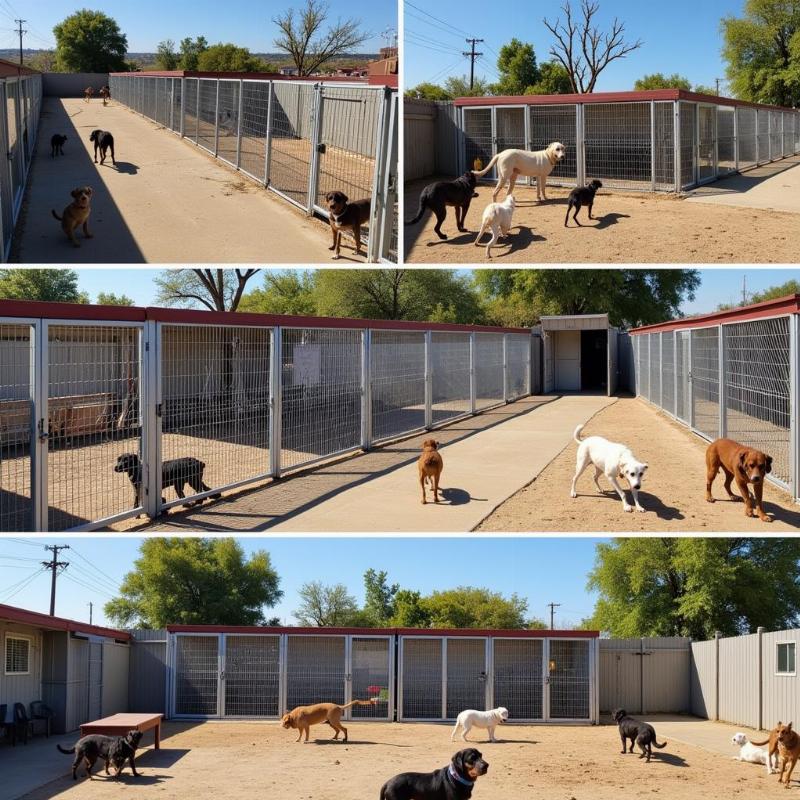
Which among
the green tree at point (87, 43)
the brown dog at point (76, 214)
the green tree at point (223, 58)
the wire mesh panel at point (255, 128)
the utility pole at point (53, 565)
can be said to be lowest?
the utility pole at point (53, 565)

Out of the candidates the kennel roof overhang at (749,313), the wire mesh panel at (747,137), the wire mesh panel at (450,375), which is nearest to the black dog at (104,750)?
the kennel roof overhang at (749,313)

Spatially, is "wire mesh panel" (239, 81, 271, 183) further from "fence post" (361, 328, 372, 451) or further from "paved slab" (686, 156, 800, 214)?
"paved slab" (686, 156, 800, 214)

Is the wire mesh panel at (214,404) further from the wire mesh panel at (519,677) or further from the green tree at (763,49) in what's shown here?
the green tree at (763,49)

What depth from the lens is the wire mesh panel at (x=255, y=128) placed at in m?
13.7

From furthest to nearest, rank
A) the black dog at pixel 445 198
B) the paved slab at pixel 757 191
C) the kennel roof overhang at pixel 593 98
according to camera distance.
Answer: the kennel roof overhang at pixel 593 98, the paved slab at pixel 757 191, the black dog at pixel 445 198

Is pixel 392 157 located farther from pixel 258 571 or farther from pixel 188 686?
pixel 258 571

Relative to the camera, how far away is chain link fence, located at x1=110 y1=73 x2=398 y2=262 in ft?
Result: 31.4

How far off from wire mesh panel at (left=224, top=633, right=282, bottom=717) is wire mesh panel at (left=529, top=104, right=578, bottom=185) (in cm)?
968

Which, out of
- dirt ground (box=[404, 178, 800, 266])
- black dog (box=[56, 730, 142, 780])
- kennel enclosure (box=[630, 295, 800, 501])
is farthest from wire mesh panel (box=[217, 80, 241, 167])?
black dog (box=[56, 730, 142, 780])

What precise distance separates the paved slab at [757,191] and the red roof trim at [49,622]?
37.8 ft

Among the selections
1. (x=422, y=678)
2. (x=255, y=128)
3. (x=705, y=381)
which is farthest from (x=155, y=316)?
(x=422, y=678)

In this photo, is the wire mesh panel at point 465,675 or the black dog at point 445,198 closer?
the black dog at point 445,198

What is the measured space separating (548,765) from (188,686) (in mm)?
8329

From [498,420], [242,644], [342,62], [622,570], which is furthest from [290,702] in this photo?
[342,62]
